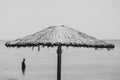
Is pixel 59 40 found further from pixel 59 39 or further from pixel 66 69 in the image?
pixel 66 69

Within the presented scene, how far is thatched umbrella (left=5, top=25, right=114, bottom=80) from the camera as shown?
809 cm

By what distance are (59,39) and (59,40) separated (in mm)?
54

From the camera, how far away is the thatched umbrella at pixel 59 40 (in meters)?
8.09

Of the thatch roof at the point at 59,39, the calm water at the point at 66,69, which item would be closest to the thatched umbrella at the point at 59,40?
the thatch roof at the point at 59,39

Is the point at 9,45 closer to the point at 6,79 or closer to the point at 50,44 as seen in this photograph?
the point at 50,44

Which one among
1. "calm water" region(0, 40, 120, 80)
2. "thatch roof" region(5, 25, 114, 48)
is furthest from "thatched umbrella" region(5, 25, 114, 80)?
"calm water" region(0, 40, 120, 80)

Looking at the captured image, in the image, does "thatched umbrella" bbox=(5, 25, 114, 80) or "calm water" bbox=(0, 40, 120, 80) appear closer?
"thatched umbrella" bbox=(5, 25, 114, 80)

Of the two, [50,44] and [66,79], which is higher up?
[50,44]

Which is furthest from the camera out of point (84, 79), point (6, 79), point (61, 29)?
point (84, 79)

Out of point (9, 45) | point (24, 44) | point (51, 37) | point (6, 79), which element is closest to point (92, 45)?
point (51, 37)

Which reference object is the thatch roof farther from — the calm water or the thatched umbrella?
the calm water

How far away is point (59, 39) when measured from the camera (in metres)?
8.07

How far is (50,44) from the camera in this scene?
802 cm

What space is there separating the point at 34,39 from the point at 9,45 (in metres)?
A: 0.92
